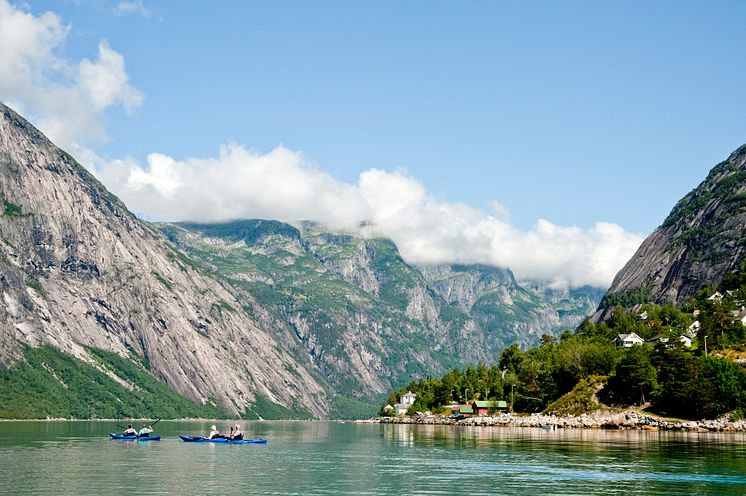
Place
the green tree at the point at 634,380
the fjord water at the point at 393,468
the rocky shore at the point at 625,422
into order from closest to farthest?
1. the fjord water at the point at 393,468
2. the rocky shore at the point at 625,422
3. the green tree at the point at 634,380

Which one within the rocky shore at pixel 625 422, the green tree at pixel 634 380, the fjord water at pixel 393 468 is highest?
the green tree at pixel 634 380

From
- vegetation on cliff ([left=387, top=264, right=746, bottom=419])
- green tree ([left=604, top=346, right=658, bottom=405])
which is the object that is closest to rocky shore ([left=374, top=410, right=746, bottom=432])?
vegetation on cliff ([left=387, top=264, right=746, bottom=419])

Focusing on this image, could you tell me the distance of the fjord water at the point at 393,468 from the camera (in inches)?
2704

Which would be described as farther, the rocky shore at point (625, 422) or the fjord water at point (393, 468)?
the rocky shore at point (625, 422)

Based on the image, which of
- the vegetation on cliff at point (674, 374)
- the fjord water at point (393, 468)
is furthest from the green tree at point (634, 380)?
the fjord water at point (393, 468)

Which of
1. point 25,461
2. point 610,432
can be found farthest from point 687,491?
point 610,432

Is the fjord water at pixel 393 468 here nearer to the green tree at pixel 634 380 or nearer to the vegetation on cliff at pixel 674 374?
the vegetation on cliff at pixel 674 374

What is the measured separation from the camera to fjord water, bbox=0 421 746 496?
68.7 metres

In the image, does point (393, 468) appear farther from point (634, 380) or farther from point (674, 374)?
point (634, 380)

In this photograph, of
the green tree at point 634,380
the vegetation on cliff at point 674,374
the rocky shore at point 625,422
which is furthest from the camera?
the green tree at point 634,380

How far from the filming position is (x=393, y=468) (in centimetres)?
8756

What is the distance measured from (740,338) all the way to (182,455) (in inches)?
5401

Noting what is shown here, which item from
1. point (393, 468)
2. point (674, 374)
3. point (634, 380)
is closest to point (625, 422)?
point (634, 380)

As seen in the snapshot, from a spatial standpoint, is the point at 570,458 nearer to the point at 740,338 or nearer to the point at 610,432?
the point at 610,432
